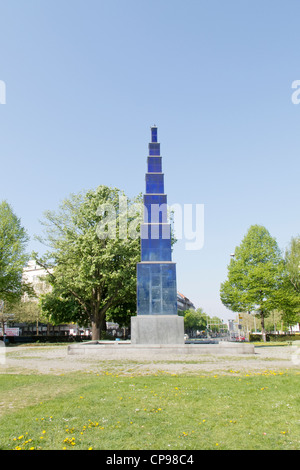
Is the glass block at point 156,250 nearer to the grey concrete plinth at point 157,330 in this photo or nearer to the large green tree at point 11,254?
the grey concrete plinth at point 157,330

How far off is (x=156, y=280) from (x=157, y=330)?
11.5ft

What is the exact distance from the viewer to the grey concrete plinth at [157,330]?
22.7 meters

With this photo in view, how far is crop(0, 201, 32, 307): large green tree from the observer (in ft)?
129

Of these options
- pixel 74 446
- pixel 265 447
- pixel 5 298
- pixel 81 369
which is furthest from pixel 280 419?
pixel 5 298

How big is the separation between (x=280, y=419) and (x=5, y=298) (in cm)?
4077

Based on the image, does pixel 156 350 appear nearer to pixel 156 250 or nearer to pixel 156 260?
pixel 156 260

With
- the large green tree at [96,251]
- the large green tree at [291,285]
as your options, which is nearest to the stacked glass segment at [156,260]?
the large green tree at [96,251]

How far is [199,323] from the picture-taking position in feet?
460

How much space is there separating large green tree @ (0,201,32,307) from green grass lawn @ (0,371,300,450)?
30.6 metres

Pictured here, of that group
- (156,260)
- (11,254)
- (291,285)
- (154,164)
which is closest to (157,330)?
(156,260)

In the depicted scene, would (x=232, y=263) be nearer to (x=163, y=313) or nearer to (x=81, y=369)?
(x=163, y=313)

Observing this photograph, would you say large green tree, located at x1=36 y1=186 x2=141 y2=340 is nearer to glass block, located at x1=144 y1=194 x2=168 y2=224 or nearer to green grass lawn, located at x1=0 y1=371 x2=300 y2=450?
glass block, located at x1=144 y1=194 x2=168 y2=224

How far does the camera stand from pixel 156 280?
24.3 meters

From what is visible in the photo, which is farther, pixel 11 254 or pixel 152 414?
pixel 11 254
